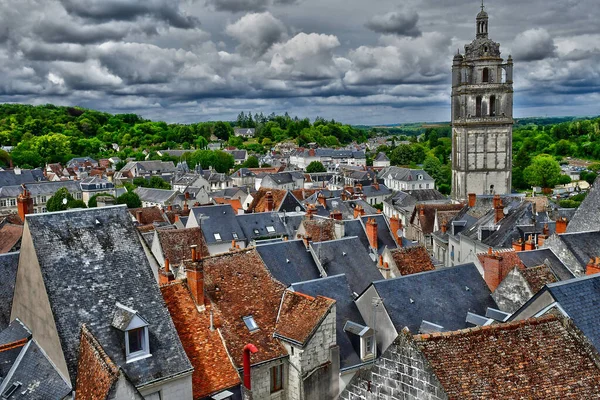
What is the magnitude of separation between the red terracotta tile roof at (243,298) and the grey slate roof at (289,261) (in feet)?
9.65

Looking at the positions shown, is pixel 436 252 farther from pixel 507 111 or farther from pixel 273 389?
pixel 273 389

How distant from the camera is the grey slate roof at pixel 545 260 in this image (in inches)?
970

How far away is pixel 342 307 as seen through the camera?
2039 centimetres

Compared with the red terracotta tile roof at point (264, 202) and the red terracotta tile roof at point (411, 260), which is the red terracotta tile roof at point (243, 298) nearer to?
the red terracotta tile roof at point (411, 260)

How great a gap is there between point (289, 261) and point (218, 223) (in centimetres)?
1635

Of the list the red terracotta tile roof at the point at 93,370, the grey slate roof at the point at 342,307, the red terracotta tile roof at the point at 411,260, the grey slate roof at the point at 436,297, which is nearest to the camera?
the red terracotta tile roof at the point at 93,370

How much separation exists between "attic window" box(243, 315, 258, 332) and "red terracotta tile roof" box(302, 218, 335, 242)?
1352 centimetres

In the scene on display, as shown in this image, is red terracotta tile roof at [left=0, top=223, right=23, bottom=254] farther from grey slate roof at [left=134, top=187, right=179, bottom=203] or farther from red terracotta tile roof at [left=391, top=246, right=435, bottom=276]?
grey slate roof at [left=134, top=187, right=179, bottom=203]

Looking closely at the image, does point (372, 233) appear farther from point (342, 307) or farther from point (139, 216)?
point (139, 216)

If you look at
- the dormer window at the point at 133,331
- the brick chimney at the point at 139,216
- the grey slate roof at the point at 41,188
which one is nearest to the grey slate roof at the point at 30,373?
the dormer window at the point at 133,331

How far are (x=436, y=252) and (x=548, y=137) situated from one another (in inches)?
6037

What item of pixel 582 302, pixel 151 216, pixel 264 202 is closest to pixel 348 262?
pixel 582 302

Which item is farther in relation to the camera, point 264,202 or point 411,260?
point 264,202

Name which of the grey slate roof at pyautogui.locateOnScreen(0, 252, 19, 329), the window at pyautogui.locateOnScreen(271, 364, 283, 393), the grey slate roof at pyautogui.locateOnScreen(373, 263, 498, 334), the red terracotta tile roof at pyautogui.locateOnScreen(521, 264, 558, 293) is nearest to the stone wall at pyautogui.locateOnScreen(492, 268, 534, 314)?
the red terracotta tile roof at pyautogui.locateOnScreen(521, 264, 558, 293)
